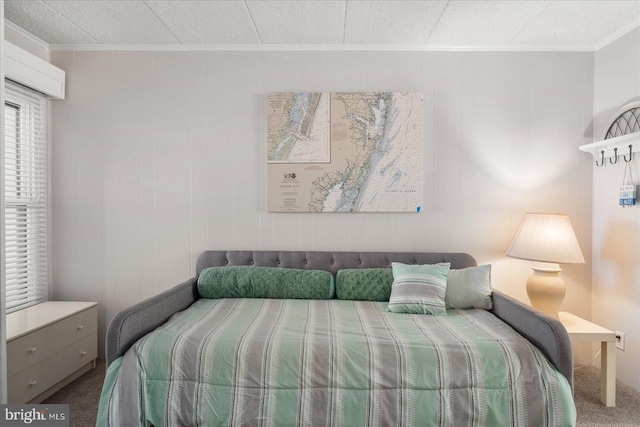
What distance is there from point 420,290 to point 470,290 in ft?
1.03

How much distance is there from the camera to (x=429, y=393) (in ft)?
5.22

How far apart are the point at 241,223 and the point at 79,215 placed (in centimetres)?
122

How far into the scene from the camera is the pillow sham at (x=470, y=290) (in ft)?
7.48

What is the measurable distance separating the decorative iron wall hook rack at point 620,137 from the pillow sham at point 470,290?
1.16m

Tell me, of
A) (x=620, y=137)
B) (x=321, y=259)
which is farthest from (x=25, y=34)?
(x=620, y=137)

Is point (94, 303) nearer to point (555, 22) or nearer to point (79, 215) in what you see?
point (79, 215)

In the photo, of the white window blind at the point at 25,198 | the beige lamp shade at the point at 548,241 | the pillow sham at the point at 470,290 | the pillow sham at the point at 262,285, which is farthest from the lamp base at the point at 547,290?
the white window blind at the point at 25,198

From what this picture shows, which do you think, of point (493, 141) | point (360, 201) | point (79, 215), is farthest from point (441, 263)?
point (79, 215)

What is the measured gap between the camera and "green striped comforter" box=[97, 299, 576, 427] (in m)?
1.58

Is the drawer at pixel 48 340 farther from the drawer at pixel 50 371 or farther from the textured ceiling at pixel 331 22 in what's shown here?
the textured ceiling at pixel 331 22

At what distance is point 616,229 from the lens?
2531 mm

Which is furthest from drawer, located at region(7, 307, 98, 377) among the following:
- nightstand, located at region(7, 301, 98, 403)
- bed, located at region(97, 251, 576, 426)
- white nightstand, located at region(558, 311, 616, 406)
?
white nightstand, located at region(558, 311, 616, 406)

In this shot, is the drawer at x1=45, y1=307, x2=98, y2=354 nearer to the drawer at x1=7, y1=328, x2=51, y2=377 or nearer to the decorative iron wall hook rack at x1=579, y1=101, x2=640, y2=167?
the drawer at x1=7, y1=328, x2=51, y2=377

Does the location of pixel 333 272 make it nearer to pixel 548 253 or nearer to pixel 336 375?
pixel 336 375
